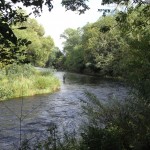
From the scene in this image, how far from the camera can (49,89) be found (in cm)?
3056

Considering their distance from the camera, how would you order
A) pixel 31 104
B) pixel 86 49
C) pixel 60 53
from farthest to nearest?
pixel 60 53 → pixel 86 49 → pixel 31 104

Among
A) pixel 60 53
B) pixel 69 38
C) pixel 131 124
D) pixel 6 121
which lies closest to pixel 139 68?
pixel 131 124

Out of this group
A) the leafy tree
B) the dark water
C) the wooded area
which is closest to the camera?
the wooded area

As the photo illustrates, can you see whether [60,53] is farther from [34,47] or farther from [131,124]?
[131,124]

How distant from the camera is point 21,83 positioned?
28.2m

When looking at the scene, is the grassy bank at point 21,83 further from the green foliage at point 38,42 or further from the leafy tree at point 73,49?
the leafy tree at point 73,49

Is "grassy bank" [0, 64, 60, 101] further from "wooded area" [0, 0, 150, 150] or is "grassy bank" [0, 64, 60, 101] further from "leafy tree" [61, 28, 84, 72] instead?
"leafy tree" [61, 28, 84, 72]

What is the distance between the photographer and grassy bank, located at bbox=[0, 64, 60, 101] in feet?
86.5

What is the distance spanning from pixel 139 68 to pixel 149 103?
4360 millimetres

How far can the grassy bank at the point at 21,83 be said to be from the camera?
26353 mm

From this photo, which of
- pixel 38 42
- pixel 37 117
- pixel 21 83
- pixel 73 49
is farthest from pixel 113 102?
pixel 73 49

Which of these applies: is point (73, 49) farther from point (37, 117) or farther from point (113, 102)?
point (113, 102)

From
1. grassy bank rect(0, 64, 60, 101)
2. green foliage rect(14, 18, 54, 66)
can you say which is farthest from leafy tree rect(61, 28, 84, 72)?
grassy bank rect(0, 64, 60, 101)

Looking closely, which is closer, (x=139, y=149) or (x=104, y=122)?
(x=139, y=149)
